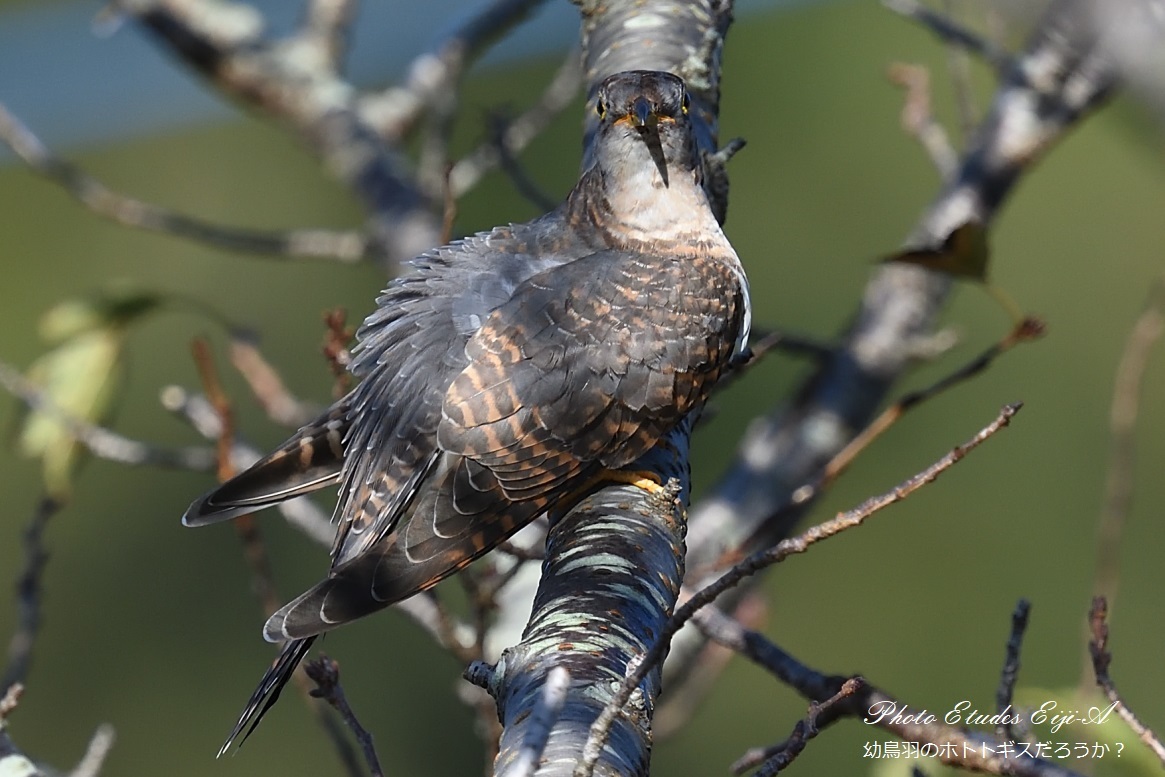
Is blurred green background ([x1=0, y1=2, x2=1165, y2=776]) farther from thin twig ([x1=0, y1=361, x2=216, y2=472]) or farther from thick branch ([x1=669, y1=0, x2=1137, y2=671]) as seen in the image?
thin twig ([x1=0, y1=361, x2=216, y2=472])

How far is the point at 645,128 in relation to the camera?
243 cm

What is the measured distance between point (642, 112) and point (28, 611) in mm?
1473

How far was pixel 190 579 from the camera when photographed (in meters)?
7.17

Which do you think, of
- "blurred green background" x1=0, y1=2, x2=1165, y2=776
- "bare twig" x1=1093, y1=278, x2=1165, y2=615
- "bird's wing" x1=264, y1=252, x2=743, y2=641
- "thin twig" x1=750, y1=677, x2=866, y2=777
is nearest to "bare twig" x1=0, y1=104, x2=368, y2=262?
"bird's wing" x1=264, y1=252, x2=743, y2=641

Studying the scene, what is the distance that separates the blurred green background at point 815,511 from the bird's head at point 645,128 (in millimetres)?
3954

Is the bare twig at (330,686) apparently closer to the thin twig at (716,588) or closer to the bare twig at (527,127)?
the thin twig at (716,588)

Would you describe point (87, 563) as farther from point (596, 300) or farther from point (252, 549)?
point (596, 300)

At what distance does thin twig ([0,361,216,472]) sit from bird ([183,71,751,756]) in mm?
404

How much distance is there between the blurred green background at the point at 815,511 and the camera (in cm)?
648

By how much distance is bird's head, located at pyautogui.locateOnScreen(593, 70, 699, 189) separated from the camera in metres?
2.41

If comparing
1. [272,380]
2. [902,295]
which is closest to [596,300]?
[272,380]

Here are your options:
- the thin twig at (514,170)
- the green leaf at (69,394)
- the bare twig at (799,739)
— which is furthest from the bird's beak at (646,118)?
the green leaf at (69,394)

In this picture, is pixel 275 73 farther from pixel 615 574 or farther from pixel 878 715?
pixel 878 715

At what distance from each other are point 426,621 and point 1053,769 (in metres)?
1.38
